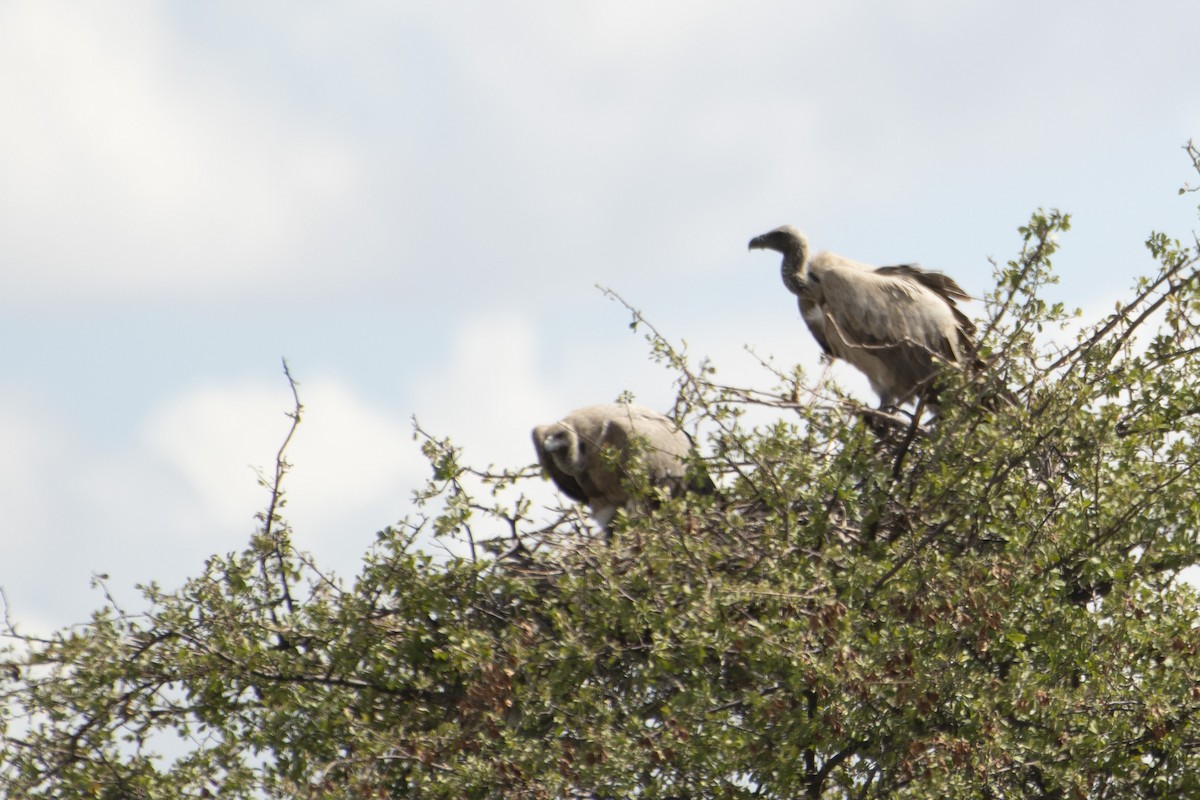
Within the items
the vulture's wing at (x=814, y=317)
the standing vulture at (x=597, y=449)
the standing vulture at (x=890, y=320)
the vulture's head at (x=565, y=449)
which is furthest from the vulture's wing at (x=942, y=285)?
the vulture's head at (x=565, y=449)

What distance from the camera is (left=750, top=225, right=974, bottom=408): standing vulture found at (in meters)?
10.1

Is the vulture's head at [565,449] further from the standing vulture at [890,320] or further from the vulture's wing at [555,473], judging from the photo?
the standing vulture at [890,320]

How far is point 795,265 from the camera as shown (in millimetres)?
10945

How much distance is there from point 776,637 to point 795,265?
5.95m

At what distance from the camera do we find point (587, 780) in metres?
5.31

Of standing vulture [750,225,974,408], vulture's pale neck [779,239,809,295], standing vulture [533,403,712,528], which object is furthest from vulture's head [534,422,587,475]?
vulture's pale neck [779,239,809,295]

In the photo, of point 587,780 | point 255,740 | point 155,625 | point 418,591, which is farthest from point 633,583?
point 155,625

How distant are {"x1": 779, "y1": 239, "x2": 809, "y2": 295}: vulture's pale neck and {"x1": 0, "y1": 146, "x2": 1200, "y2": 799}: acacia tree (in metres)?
3.87

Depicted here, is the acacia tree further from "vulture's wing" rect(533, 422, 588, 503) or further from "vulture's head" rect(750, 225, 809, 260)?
"vulture's head" rect(750, 225, 809, 260)

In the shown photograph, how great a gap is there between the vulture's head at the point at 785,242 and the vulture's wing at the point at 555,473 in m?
2.54

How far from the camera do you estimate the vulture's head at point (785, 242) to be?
10953mm

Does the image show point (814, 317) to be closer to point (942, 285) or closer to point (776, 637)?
point (942, 285)

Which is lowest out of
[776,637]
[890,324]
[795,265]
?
[776,637]

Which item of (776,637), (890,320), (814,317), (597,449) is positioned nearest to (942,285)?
(890,320)
